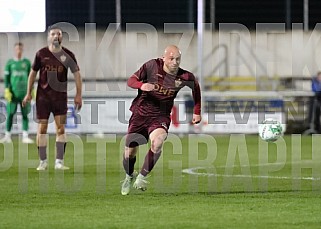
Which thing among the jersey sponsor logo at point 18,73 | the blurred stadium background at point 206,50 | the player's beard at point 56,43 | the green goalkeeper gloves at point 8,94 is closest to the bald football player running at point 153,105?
the player's beard at point 56,43

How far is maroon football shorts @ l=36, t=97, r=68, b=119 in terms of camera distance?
55.6 feet

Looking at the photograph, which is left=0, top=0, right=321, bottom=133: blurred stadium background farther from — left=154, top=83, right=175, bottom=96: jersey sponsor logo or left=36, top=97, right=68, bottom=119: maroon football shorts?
left=154, top=83, right=175, bottom=96: jersey sponsor logo

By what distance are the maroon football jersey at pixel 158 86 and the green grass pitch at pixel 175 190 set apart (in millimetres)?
1064

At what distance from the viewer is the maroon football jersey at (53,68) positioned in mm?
16609

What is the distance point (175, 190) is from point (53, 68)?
13.8ft

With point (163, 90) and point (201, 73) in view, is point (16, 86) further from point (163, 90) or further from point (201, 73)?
point (163, 90)

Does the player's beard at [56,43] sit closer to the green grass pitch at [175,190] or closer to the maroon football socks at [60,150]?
the maroon football socks at [60,150]

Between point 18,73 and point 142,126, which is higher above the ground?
point 18,73

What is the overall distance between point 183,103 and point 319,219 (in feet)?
56.2

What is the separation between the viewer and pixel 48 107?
55.7 ft

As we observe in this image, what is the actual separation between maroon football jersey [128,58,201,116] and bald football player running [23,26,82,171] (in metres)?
3.83

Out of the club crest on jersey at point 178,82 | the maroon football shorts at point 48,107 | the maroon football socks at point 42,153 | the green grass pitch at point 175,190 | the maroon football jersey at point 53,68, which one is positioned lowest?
the green grass pitch at point 175,190

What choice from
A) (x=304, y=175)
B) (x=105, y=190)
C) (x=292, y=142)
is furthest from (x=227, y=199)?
(x=292, y=142)

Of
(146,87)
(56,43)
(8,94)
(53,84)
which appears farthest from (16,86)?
(146,87)
